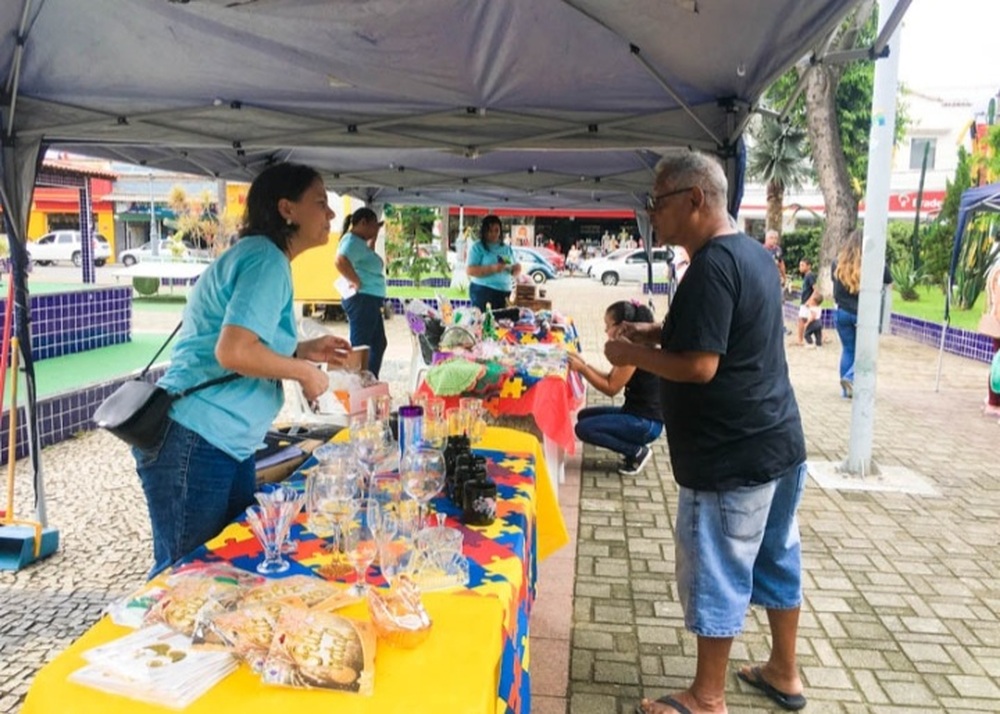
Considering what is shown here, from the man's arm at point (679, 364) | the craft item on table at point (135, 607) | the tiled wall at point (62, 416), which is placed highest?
the man's arm at point (679, 364)

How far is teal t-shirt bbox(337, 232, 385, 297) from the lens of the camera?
21.8 ft

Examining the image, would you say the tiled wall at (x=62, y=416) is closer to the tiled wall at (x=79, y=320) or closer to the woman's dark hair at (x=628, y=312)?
the tiled wall at (x=79, y=320)

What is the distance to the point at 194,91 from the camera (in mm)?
3568

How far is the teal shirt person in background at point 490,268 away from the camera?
7621mm

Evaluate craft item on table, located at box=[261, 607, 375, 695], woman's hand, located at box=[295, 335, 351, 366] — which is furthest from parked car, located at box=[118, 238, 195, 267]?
craft item on table, located at box=[261, 607, 375, 695]

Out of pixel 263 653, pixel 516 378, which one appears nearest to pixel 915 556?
pixel 516 378

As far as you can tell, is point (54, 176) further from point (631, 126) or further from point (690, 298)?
point (690, 298)

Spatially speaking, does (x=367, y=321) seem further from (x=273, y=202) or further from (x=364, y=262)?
(x=273, y=202)

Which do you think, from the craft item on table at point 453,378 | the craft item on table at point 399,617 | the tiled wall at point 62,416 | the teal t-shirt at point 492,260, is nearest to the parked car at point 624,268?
the teal t-shirt at point 492,260

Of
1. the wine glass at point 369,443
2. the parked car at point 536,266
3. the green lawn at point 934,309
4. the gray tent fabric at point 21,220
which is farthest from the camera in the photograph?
the parked car at point 536,266

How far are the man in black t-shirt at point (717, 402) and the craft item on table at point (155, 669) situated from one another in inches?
55.3

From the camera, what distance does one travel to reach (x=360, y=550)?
1630mm

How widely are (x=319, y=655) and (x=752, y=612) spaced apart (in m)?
2.60

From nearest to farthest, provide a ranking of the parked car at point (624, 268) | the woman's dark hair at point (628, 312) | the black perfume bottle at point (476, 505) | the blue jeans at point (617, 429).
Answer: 1. the black perfume bottle at point (476, 505)
2. the woman's dark hair at point (628, 312)
3. the blue jeans at point (617, 429)
4. the parked car at point (624, 268)
